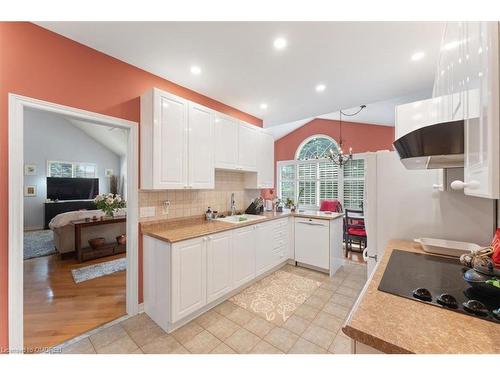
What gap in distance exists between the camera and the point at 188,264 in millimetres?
1908

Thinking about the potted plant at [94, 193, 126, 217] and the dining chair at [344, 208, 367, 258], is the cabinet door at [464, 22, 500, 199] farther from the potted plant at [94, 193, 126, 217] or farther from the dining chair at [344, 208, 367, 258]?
the potted plant at [94, 193, 126, 217]

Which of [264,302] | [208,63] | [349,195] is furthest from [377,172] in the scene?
[349,195]

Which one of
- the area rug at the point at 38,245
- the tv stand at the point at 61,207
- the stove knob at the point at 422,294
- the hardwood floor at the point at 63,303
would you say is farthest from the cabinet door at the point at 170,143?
the tv stand at the point at 61,207

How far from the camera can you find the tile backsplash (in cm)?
229

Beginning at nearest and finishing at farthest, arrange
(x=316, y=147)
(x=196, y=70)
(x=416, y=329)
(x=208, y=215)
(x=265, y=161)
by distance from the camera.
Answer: (x=416, y=329)
(x=196, y=70)
(x=208, y=215)
(x=265, y=161)
(x=316, y=147)

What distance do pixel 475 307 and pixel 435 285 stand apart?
23 centimetres

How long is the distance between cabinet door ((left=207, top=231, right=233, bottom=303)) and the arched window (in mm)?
→ 4668

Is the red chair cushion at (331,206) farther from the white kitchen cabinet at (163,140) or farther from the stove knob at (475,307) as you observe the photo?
the stove knob at (475,307)

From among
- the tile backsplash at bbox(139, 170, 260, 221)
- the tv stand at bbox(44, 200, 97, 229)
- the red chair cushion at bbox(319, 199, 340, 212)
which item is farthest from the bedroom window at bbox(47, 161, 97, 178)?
the red chair cushion at bbox(319, 199, 340, 212)

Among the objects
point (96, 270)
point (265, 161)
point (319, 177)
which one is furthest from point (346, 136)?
point (96, 270)

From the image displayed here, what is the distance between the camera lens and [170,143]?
2.12m

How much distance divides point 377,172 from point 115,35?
Result: 8.63 feet

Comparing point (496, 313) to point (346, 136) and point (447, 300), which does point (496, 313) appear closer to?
point (447, 300)
